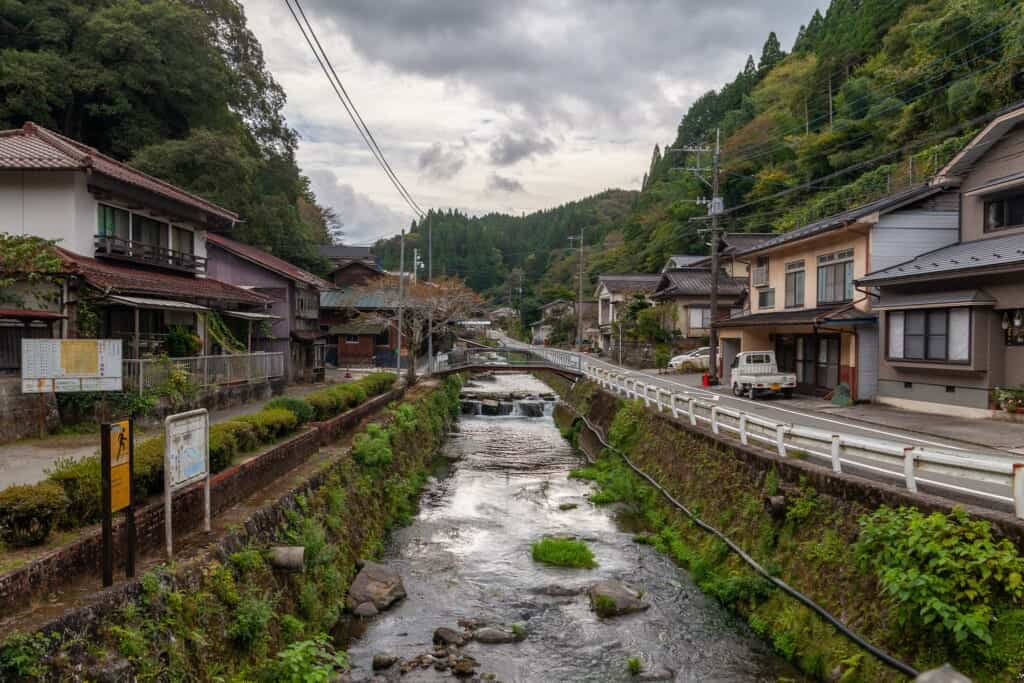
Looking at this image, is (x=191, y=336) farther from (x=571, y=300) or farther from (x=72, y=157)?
(x=571, y=300)

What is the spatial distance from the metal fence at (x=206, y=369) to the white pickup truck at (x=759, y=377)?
60.0 feet

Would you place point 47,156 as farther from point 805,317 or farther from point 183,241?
point 805,317

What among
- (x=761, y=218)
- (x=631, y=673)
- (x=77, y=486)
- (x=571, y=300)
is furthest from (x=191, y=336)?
(x=571, y=300)

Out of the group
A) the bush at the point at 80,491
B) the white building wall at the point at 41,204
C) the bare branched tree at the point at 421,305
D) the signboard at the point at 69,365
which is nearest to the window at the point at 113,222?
the white building wall at the point at 41,204

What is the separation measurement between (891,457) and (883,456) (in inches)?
4.2

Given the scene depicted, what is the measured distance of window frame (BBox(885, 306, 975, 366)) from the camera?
53.9ft

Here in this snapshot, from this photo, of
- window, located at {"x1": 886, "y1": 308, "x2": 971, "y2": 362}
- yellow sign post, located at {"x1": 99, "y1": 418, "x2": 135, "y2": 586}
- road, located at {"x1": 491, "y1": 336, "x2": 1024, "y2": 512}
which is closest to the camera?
yellow sign post, located at {"x1": 99, "y1": 418, "x2": 135, "y2": 586}

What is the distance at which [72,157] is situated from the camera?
17938mm

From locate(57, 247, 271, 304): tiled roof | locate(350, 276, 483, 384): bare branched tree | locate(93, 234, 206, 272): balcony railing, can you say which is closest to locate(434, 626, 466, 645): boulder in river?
locate(57, 247, 271, 304): tiled roof

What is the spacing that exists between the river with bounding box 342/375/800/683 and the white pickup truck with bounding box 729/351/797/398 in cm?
828

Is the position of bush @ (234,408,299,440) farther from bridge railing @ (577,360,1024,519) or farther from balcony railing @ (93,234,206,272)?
bridge railing @ (577,360,1024,519)

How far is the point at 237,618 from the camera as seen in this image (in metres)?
7.82

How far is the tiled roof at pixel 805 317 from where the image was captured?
2130cm

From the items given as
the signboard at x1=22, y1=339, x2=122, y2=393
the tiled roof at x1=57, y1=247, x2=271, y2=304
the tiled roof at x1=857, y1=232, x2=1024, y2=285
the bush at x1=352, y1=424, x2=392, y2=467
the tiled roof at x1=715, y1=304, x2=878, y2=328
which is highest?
the tiled roof at x1=857, y1=232, x2=1024, y2=285
